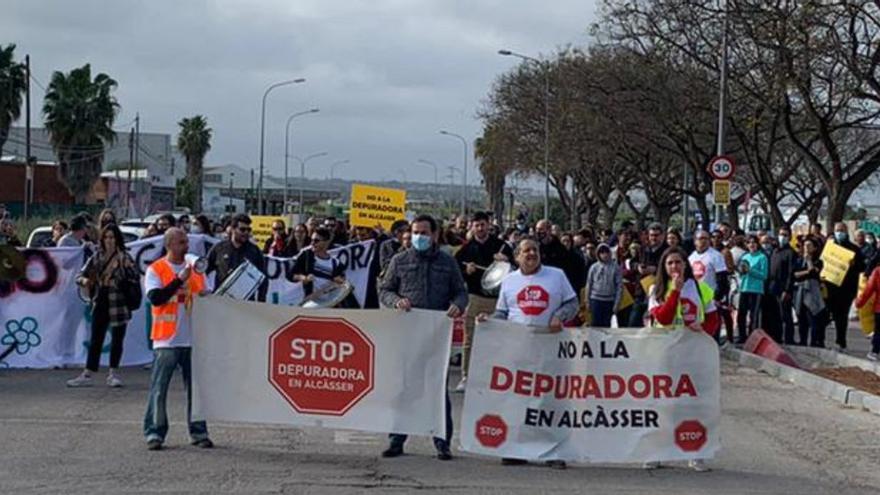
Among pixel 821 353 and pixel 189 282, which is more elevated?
pixel 189 282

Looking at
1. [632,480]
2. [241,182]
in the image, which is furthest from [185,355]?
[241,182]

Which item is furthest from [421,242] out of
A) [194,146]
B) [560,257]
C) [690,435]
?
[194,146]

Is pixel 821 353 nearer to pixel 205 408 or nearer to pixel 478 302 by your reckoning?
pixel 478 302

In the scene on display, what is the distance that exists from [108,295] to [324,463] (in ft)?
16.1

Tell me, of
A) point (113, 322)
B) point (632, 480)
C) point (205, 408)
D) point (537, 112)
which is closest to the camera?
point (632, 480)

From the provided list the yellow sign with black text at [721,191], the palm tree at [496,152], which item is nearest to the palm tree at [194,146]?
the palm tree at [496,152]

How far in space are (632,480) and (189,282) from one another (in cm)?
362

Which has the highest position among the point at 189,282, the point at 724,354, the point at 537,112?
the point at 537,112

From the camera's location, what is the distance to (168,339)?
1035 centimetres

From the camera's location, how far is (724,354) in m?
19.1

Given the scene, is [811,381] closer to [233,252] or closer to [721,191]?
[233,252]

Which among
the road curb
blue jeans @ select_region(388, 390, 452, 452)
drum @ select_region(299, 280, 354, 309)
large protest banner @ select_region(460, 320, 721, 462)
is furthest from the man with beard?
large protest banner @ select_region(460, 320, 721, 462)

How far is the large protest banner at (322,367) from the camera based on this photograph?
1016 cm

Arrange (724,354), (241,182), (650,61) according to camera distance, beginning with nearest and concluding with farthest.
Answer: (724,354) → (650,61) → (241,182)
